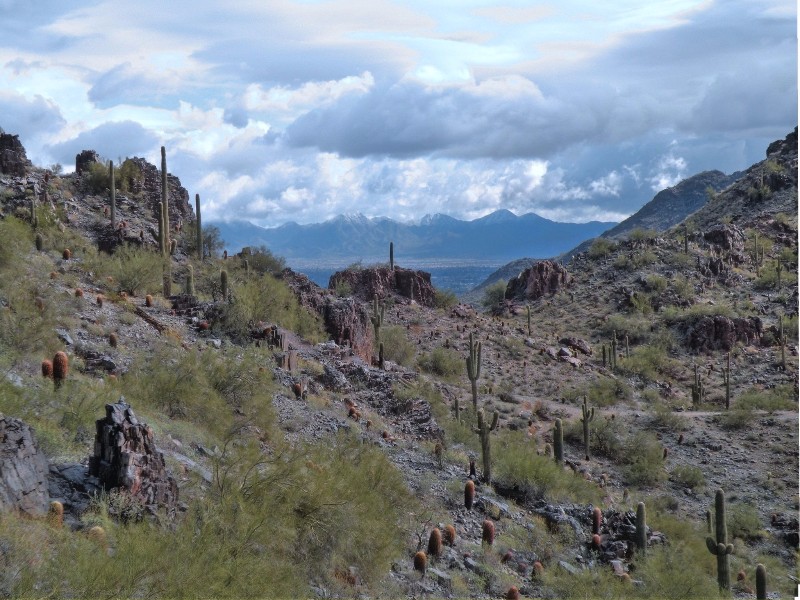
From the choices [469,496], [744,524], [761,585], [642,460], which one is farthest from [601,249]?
[469,496]

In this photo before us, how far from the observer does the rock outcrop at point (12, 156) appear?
1358 inches

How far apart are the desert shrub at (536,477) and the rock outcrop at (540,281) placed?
4423 cm

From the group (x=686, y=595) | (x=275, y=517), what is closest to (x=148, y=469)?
(x=275, y=517)

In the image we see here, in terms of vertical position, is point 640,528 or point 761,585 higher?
point 640,528

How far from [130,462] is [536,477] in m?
12.4

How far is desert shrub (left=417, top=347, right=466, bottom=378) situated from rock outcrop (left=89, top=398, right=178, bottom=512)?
96.8 ft

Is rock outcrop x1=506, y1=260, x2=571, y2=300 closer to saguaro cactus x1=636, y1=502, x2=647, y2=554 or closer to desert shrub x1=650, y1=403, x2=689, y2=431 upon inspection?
desert shrub x1=650, y1=403, x2=689, y2=431

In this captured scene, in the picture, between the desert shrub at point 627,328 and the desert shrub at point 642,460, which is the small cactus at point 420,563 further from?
the desert shrub at point 627,328

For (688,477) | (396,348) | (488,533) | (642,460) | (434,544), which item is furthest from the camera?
(396,348)

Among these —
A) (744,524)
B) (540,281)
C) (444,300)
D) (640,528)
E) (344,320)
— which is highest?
(540,281)

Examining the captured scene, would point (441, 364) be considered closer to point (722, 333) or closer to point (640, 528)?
point (722, 333)

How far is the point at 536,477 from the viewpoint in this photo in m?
19.7

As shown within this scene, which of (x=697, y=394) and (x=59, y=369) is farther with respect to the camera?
(x=697, y=394)

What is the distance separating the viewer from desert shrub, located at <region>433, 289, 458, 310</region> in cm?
5684
